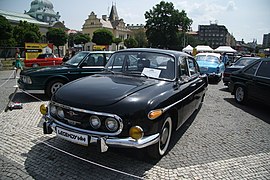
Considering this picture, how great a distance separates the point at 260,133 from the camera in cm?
527

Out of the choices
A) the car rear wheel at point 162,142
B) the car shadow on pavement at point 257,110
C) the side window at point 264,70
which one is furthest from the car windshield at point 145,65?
the side window at point 264,70

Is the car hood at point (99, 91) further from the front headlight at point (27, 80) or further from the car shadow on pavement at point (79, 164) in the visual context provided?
the front headlight at point (27, 80)

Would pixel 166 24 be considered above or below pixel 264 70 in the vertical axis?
above

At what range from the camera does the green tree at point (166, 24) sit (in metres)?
69.9

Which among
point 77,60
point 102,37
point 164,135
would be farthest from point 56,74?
point 102,37

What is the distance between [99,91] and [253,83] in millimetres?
5812

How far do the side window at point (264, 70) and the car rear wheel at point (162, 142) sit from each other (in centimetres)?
458

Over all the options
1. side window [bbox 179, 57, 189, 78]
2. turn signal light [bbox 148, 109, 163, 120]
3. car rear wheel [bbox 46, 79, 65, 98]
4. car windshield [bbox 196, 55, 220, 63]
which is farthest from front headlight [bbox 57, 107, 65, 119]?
car windshield [bbox 196, 55, 220, 63]

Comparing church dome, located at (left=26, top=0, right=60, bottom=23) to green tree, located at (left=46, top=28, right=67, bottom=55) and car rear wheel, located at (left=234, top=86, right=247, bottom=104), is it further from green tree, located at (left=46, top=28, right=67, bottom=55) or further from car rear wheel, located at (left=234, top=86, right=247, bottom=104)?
car rear wheel, located at (left=234, top=86, right=247, bottom=104)

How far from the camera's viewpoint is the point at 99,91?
11.1 feet

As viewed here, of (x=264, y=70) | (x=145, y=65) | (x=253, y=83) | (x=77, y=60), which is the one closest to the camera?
(x=145, y=65)

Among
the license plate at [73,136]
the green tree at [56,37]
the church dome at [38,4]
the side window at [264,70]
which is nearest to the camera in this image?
Result: the license plate at [73,136]

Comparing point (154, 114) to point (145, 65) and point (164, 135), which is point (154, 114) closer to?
point (164, 135)

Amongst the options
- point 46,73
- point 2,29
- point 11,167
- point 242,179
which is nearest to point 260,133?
point 242,179
